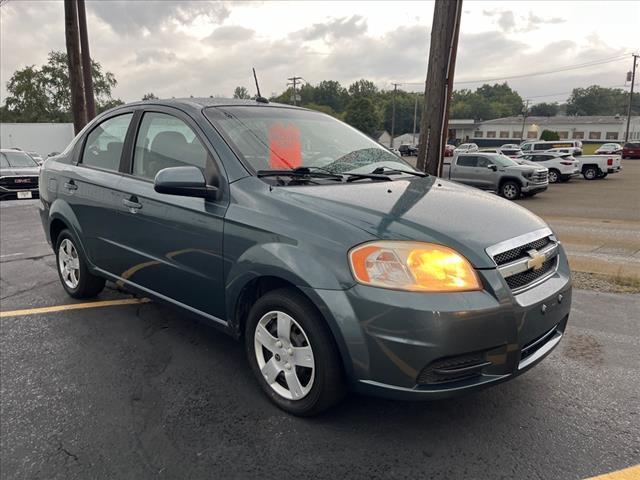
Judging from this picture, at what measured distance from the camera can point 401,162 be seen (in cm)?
394

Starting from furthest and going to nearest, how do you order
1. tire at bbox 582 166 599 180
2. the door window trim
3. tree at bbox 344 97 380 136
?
tree at bbox 344 97 380 136, tire at bbox 582 166 599 180, the door window trim

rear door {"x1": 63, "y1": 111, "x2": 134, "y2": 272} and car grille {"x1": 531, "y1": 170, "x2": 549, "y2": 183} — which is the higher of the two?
rear door {"x1": 63, "y1": 111, "x2": 134, "y2": 272}

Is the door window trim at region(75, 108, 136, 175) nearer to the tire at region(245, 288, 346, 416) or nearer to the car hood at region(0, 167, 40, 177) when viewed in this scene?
the tire at region(245, 288, 346, 416)

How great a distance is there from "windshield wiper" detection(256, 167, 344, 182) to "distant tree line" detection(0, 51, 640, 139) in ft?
214

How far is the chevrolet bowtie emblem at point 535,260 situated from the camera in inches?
102

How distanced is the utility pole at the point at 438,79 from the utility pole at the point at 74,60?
37.2ft

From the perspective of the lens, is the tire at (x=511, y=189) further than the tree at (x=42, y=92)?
No

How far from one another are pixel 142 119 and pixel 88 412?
2064 millimetres

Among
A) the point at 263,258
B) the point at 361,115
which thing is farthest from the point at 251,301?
the point at 361,115

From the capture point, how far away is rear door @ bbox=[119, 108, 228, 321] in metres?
3.03

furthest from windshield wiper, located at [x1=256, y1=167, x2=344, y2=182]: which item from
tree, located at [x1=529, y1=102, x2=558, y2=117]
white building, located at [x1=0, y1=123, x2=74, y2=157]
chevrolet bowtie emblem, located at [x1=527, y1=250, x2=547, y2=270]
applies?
tree, located at [x1=529, y1=102, x2=558, y2=117]

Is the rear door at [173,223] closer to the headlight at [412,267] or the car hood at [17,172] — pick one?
the headlight at [412,267]

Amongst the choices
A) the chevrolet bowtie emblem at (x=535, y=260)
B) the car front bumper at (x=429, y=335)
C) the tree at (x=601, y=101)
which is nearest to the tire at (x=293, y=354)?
the car front bumper at (x=429, y=335)

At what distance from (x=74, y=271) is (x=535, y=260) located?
398 centimetres
